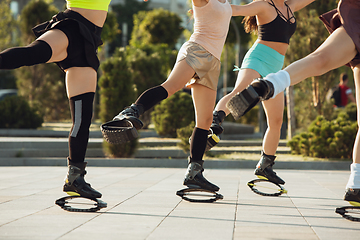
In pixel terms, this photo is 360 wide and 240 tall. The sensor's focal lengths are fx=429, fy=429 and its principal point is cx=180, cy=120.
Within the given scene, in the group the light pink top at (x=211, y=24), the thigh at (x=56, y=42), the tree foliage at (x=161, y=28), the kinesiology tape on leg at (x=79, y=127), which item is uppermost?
the tree foliage at (x=161, y=28)

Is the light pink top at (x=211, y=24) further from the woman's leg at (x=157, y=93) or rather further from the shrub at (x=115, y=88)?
the shrub at (x=115, y=88)

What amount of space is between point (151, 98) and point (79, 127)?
0.64 metres

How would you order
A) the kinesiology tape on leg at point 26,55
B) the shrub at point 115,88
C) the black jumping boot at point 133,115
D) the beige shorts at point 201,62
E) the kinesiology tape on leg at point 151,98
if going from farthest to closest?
the shrub at point 115,88 < the beige shorts at point 201,62 < the kinesiology tape on leg at point 151,98 < the black jumping boot at point 133,115 < the kinesiology tape on leg at point 26,55

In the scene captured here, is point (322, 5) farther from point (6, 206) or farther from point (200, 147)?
point (6, 206)

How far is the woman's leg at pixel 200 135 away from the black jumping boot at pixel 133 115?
27.3 inches

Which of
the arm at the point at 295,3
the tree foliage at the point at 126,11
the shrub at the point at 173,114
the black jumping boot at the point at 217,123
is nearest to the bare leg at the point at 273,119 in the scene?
the black jumping boot at the point at 217,123

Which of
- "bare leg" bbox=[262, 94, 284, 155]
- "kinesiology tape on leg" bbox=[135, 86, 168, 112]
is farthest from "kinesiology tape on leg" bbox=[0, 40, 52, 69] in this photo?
"bare leg" bbox=[262, 94, 284, 155]

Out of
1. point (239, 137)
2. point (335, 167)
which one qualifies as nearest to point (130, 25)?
point (239, 137)

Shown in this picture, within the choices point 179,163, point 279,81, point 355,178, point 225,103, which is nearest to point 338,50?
point 279,81

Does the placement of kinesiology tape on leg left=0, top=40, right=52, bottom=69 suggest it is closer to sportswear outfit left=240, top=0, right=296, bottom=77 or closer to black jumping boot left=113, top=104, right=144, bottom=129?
black jumping boot left=113, top=104, right=144, bottom=129

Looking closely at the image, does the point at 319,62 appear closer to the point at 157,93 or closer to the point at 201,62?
the point at 201,62

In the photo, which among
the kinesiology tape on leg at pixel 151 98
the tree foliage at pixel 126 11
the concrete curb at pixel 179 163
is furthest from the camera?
the tree foliage at pixel 126 11

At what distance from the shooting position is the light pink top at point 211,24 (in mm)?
3914

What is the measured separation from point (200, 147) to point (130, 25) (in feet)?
177
